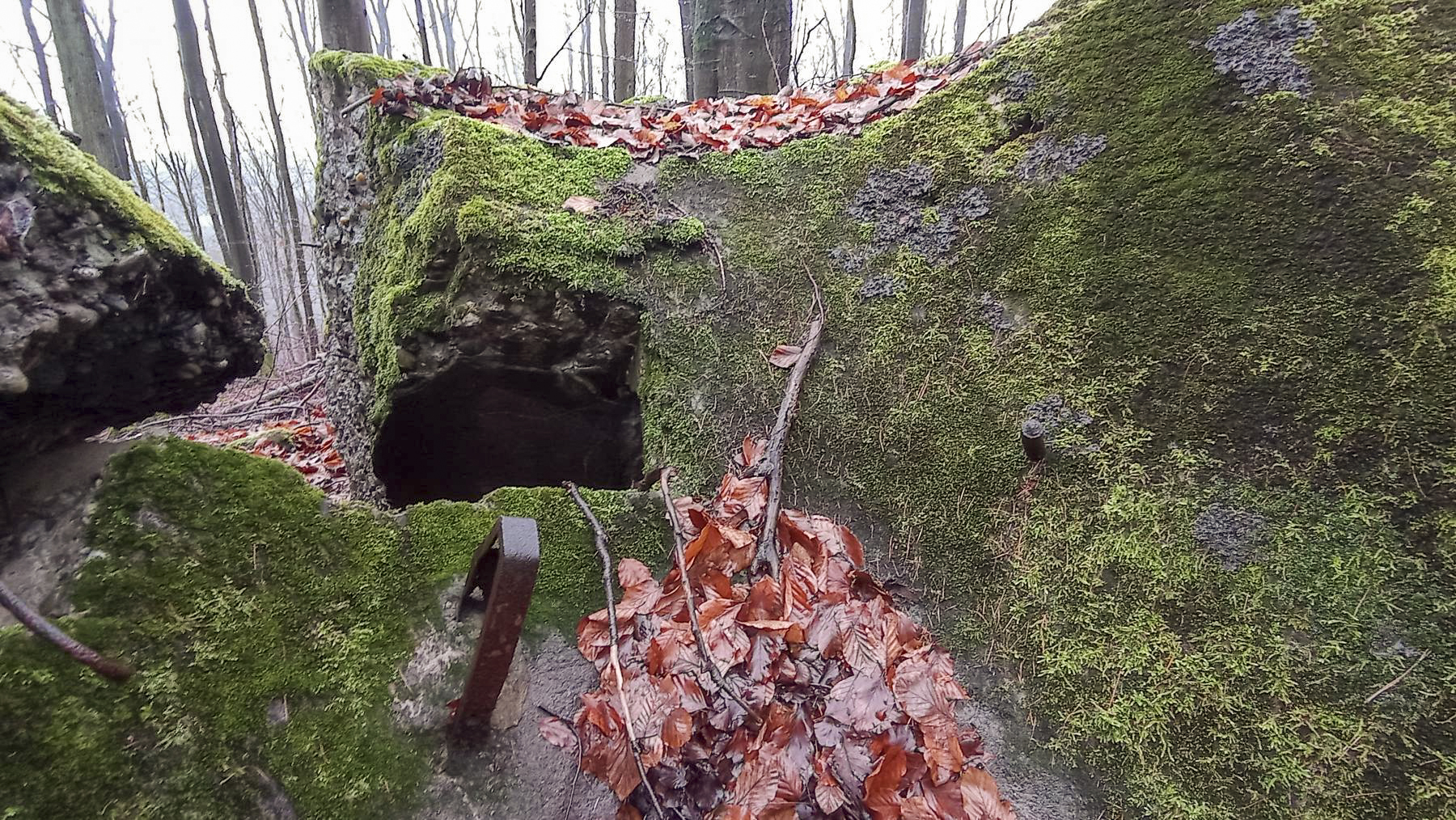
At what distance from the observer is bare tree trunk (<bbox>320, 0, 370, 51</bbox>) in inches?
243

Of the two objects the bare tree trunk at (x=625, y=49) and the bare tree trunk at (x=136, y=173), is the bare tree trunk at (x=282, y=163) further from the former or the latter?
the bare tree trunk at (x=625, y=49)

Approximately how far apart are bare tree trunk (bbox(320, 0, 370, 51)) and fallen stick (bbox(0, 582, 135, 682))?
21.2 ft

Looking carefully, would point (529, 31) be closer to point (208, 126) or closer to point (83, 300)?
point (208, 126)

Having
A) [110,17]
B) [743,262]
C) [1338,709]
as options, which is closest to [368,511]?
[743,262]

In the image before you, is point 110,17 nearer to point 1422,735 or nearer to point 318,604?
point 318,604

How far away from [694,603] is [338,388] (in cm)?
341

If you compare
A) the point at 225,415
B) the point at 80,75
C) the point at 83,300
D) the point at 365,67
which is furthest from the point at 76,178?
the point at 80,75

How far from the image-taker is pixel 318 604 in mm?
1668

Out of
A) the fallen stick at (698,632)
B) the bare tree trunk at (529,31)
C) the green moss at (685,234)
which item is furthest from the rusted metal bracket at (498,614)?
the bare tree trunk at (529,31)

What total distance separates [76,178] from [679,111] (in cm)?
308

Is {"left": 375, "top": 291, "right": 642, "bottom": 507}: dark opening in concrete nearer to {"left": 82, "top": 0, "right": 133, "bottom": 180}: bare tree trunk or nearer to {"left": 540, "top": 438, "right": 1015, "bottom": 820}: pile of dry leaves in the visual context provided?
{"left": 540, "top": 438, "right": 1015, "bottom": 820}: pile of dry leaves

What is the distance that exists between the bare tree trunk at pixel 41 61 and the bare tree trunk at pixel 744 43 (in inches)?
405

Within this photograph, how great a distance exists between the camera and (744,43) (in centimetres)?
554

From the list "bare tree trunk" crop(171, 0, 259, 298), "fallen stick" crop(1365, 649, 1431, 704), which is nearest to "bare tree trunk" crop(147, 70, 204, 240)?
"bare tree trunk" crop(171, 0, 259, 298)
